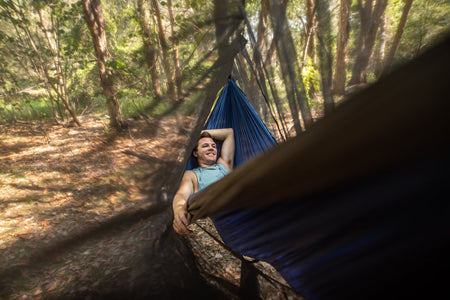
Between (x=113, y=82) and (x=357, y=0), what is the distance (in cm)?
157

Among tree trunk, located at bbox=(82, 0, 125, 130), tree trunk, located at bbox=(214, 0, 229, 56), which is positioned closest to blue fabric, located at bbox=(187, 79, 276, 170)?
A: tree trunk, located at bbox=(214, 0, 229, 56)

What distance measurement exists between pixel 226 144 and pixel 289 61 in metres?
1.19

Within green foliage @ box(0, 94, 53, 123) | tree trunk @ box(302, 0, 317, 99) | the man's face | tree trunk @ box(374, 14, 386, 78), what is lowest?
the man's face

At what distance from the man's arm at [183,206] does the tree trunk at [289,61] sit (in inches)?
26.8

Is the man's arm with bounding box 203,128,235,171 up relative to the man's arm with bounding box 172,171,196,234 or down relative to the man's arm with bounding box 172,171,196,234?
up

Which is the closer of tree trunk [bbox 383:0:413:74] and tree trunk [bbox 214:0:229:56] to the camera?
tree trunk [bbox 383:0:413:74]

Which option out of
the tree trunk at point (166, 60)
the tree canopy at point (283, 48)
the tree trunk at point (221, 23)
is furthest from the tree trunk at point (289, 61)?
the tree trunk at point (166, 60)

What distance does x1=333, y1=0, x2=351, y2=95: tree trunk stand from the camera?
1.83 ft

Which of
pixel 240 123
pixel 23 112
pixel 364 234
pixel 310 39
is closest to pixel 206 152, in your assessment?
pixel 240 123

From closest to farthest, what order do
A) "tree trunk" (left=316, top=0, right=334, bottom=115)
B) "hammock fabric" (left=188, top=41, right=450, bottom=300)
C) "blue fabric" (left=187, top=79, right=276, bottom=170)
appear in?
"hammock fabric" (left=188, top=41, right=450, bottom=300) → "tree trunk" (left=316, top=0, right=334, bottom=115) → "blue fabric" (left=187, top=79, right=276, bottom=170)

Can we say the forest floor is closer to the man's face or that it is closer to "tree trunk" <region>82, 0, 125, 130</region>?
"tree trunk" <region>82, 0, 125, 130</region>

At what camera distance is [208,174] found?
1576mm

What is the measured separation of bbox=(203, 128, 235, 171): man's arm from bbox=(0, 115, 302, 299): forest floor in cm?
66

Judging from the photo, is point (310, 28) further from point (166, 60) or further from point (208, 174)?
point (208, 174)
